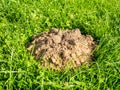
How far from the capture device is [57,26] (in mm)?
4188

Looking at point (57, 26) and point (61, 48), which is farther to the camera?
point (57, 26)

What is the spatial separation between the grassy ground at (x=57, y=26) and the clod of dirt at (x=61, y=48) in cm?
10

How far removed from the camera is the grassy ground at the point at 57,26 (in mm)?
3100

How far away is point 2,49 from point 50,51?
0.56 meters

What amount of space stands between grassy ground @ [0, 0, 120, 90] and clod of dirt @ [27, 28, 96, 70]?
0.33 ft

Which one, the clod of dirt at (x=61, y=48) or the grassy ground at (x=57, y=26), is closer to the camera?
the grassy ground at (x=57, y=26)

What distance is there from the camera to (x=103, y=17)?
4492 millimetres

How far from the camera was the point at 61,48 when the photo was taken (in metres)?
3.49

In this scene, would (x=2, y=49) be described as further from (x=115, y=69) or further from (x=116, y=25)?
(x=116, y=25)

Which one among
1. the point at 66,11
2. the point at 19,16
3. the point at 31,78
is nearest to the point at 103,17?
the point at 66,11

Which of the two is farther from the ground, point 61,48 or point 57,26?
point 57,26

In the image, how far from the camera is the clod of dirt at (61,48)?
3.38 metres

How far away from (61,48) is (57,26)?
29.7 inches

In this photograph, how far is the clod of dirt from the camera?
11.1 feet
